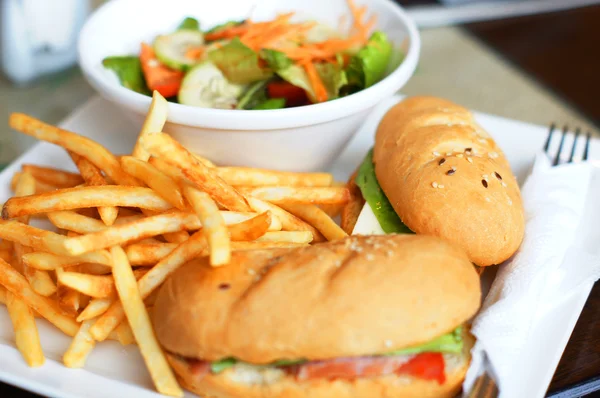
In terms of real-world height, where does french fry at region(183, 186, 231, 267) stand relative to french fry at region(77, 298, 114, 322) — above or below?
above

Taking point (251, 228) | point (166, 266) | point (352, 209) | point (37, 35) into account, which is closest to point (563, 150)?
point (352, 209)

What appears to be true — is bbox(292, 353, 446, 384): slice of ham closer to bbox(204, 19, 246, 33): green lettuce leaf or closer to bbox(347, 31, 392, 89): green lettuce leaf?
bbox(347, 31, 392, 89): green lettuce leaf

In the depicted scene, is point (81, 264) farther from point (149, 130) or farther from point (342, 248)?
point (342, 248)

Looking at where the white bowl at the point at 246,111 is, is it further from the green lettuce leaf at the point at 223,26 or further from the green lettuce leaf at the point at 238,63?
the green lettuce leaf at the point at 238,63

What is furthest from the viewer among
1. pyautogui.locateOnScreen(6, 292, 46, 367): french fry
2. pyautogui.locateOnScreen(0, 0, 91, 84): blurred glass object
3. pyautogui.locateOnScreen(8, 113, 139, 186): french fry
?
pyautogui.locateOnScreen(0, 0, 91, 84): blurred glass object

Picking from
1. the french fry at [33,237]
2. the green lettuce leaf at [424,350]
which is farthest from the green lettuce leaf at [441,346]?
the french fry at [33,237]

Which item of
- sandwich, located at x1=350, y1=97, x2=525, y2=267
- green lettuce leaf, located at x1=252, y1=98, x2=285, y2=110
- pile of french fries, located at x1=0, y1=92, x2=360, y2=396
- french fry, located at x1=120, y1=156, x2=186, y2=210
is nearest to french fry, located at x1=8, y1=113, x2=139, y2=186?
pile of french fries, located at x1=0, y1=92, x2=360, y2=396

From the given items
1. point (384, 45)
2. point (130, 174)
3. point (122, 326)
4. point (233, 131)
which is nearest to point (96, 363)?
point (122, 326)
